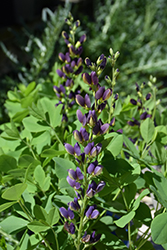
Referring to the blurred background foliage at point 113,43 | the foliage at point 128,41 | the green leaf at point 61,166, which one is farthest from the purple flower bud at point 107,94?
the foliage at point 128,41

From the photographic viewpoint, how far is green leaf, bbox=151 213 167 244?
0.26 m

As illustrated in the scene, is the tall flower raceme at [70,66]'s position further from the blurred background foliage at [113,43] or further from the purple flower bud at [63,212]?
the blurred background foliage at [113,43]

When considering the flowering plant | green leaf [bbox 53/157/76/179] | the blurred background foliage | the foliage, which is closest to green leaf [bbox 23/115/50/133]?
the flowering plant

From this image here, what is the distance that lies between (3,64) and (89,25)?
2.45ft

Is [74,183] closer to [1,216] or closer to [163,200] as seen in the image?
[163,200]

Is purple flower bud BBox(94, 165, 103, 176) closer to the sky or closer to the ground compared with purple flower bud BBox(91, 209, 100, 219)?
closer to the sky

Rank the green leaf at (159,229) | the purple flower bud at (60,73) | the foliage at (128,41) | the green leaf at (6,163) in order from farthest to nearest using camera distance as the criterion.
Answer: the foliage at (128,41) < the purple flower bud at (60,73) < the green leaf at (6,163) < the green leaf at (159,229)

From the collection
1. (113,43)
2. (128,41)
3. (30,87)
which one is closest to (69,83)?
(30,87)

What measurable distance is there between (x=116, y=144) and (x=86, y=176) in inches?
2.3

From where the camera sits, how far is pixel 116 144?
1.05 ft

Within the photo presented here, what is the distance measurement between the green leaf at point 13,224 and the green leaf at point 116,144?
17 cm

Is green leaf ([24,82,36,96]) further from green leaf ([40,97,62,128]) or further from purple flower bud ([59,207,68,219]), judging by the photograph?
purple flower bud ([59,207,68,219])

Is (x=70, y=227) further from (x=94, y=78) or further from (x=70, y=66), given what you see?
(x=70, y=66)

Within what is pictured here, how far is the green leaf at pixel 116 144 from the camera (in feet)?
1.03
